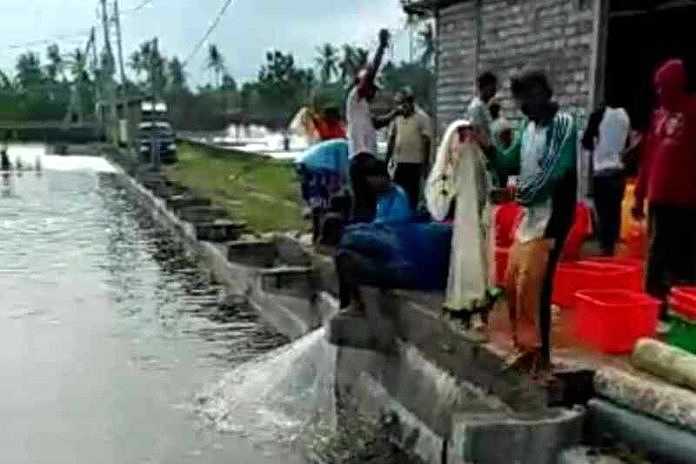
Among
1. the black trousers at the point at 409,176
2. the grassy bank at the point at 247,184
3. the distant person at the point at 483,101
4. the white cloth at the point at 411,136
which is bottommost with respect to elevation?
the grassy bank at the point at 247,184

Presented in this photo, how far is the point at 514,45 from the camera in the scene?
44.1ft

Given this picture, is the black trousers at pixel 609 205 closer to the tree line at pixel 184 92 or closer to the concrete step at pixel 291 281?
the concrete step at pixel 291 281

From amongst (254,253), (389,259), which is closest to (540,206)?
(389,259)

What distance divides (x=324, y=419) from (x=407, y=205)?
5.22ft

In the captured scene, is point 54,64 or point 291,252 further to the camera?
point 54,64

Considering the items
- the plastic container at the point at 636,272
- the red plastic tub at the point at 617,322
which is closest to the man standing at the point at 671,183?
the plastic container at the point at 636,272

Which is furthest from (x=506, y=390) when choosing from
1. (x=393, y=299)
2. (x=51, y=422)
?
(x=51, y=422)

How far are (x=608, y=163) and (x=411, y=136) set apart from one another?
2.25m

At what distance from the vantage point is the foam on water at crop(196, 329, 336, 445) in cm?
765

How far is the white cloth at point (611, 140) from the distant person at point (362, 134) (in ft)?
6.32

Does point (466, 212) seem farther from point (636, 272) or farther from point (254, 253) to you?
point (254, 253)

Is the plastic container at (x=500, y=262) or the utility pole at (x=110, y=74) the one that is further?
the utility pole at (x=110, y=74)

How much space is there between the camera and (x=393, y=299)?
7.73 meters

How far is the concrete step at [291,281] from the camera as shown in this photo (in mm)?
10633
